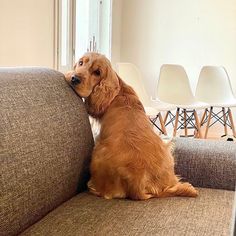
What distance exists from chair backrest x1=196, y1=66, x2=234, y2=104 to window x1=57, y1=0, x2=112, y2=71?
1284 millimetres

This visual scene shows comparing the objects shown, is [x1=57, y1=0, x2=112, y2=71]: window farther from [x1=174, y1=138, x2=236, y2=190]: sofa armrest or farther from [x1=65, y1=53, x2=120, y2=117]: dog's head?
[x1=174, y1=138, x2=236, y2=190]: sofa armrest

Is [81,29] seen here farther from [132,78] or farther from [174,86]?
[174,86]

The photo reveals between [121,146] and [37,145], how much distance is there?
1.11ft

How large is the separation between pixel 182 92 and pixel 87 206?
10.7 feet

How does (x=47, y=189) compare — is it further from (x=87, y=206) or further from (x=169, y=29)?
(x=169, y=29)

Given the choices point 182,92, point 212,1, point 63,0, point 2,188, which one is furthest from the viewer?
point 212,1

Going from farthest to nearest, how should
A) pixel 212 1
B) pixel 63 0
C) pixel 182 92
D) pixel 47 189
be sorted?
pixel 212 1, pixel 182 92, pixel 63 0, pixel 47 189

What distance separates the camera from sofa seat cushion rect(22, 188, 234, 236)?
3.79ft

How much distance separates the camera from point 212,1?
5254 millimetres

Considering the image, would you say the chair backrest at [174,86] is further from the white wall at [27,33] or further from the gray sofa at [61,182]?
the gray sofa at [61,182]

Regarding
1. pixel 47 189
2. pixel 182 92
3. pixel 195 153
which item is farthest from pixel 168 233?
pixel 182 92

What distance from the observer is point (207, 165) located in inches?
65.5

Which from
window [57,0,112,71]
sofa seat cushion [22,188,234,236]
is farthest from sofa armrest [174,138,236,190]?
window [57,0,112,71]

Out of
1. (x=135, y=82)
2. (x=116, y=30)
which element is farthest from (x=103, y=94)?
(x=116, y=30)
